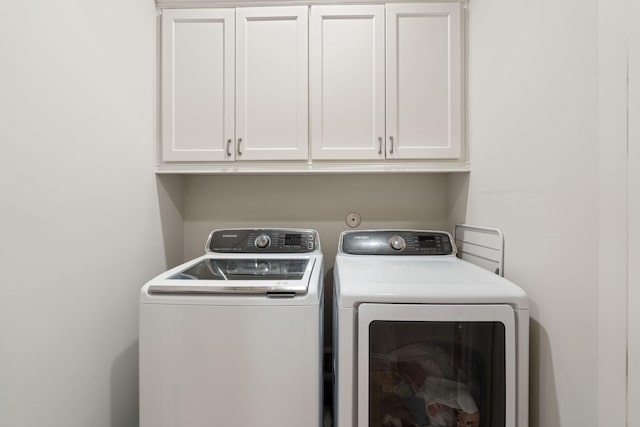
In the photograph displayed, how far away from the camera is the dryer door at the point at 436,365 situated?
910 mm

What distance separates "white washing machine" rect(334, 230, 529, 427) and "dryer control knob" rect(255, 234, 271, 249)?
65 cm

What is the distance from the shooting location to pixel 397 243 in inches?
62.2

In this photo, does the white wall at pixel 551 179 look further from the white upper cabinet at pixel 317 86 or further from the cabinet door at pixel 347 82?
the cabinet door at pixel 347 82

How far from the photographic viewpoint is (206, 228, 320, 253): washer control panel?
1.63m

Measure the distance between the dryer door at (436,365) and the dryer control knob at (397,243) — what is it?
616 millimetres

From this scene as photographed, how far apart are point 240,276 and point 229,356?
355 mm

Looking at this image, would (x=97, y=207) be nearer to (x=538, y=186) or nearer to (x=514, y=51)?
(x=538, y=186)

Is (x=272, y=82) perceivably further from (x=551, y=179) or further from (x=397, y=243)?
(x=551, y=179)

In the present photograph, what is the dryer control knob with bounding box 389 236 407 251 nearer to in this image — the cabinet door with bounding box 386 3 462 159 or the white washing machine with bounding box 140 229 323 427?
the cabinet door with bounding box 386 3 462 159

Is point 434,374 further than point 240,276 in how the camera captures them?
No

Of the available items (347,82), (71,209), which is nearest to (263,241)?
(71,209)

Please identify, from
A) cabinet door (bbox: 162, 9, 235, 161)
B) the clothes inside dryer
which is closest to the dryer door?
the clothes inside dryer

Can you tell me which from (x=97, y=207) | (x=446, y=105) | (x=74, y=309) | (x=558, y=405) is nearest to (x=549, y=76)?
(x=446, y=105)

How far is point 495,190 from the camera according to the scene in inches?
49.4
